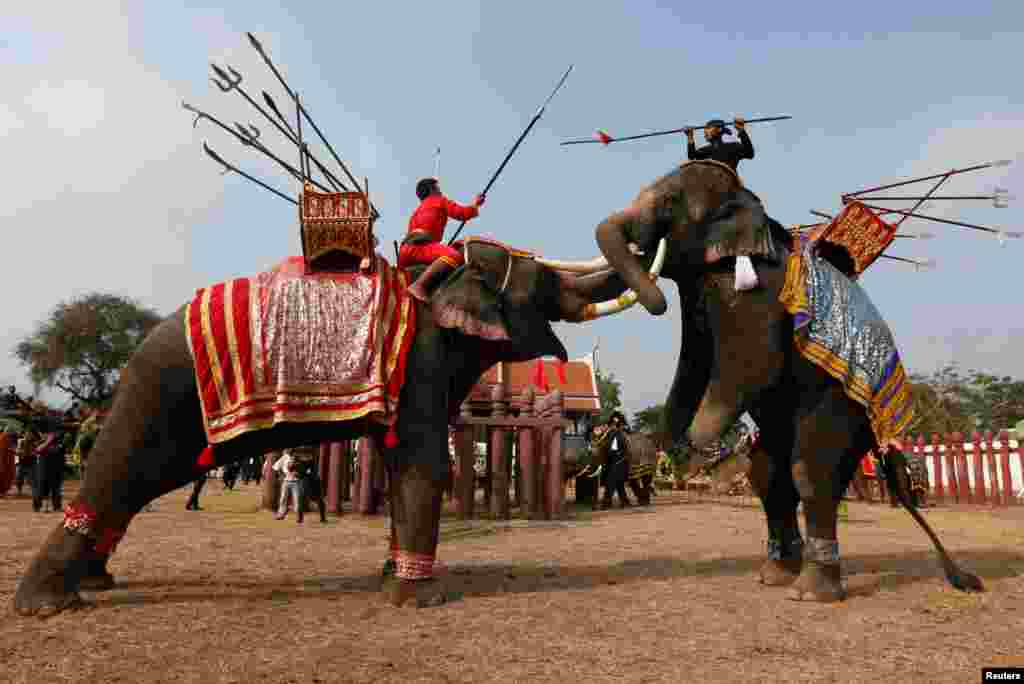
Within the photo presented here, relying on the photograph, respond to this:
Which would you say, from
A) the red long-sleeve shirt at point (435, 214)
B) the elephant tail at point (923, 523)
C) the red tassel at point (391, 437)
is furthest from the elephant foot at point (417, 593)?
the elephant tail at point (923, 523)

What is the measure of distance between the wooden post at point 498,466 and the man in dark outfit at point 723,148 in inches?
259

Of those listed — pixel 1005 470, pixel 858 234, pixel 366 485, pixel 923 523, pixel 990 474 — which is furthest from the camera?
pixel 990 474

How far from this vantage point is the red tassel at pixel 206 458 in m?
4.86

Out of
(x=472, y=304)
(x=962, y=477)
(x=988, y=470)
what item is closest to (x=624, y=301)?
(x=472, y=304)

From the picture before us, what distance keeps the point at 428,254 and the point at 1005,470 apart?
698 inches

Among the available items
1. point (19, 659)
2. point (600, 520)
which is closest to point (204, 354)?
point (19, 659)

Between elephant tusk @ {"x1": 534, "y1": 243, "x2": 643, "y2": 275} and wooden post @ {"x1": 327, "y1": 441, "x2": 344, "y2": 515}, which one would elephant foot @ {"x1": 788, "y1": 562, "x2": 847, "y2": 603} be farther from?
wooden post @ {"x1": 327, "y1": 441, "x2": 344, "y2": 515}

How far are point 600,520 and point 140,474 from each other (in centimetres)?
825

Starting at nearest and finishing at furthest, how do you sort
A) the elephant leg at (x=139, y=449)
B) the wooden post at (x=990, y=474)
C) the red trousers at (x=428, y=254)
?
1. the elephant leg at (x=139, y=449)
2. the red trousers at (x=428, y=254)
3. the wooden post at (x=990, y=474)

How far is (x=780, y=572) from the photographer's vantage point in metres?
5.53

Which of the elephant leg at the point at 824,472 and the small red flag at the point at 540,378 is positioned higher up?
the small red flag at the point at 540,378

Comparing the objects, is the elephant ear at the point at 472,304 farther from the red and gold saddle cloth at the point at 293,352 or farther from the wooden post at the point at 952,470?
the wooden post at the point at 952,470

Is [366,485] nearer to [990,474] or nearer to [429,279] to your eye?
[429,279]

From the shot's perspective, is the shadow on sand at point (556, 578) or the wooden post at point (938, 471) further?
the wooden post at point (938, 471)
